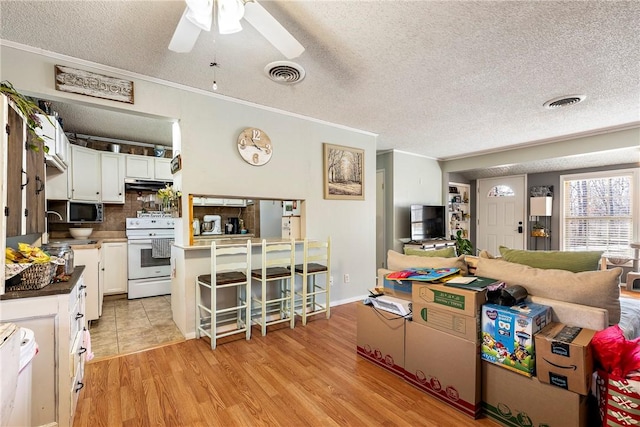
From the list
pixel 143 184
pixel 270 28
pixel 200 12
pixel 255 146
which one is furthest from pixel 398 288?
pixel 143 184

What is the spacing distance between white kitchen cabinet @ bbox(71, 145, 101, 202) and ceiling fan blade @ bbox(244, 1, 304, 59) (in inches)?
154

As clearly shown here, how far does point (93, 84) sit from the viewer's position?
2.44 m

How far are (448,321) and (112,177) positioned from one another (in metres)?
4.85

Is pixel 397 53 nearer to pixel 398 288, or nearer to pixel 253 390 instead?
pixel 398 288

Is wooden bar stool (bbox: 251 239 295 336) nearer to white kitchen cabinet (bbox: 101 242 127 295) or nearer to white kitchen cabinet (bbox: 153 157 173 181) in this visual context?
white kitchen cabinet (bbox: 101 242 127 295)

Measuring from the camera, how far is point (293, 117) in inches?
143

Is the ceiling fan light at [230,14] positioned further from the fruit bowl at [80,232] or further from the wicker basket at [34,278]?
the fruit bowl at [80,232]

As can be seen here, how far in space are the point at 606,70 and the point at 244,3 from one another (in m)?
2.97

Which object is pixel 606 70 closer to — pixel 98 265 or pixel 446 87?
pixel 446 87

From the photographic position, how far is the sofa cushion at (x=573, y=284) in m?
1.69

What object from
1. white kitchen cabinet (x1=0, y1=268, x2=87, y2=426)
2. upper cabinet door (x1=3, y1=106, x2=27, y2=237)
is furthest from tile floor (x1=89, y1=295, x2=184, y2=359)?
upper cabinet door (x1=3, y1=106, x2=27, y2=237)

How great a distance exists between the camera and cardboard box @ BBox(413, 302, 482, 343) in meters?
1.80

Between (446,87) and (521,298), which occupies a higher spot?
(446,87)

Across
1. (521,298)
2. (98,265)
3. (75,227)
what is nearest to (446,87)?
(521,298)
